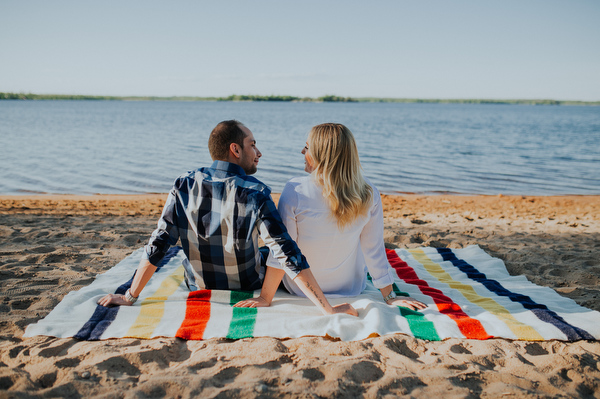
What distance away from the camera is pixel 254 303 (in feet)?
9.71

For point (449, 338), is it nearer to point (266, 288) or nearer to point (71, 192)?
point (266, 288)

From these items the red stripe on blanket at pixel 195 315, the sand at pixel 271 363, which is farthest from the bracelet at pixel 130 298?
the sand at pixel 271 363

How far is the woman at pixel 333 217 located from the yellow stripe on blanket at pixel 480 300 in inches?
21.0

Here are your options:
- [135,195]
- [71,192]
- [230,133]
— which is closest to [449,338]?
[230,133]

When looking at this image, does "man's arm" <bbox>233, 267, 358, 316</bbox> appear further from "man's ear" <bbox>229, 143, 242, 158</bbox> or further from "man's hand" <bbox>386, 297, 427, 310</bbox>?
"man's ear" <bbox>229, 143, 242, 158</bbox>

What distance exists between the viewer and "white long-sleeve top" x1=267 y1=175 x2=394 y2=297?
284cm

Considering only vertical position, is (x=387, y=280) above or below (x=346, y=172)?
below

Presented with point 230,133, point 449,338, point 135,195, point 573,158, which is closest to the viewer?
point 449,338

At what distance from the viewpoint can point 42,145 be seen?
17.9 meters

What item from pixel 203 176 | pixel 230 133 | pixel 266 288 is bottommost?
pixel 266 288

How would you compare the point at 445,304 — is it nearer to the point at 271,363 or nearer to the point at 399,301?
the point at 399,301

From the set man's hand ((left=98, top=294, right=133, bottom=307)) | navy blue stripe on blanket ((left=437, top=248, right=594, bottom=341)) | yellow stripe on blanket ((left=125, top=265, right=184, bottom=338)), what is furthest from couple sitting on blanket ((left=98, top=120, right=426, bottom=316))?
navy blue stripe on blanket ((left=437, top=248, right=594, bottom=341))

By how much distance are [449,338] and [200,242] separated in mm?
1717

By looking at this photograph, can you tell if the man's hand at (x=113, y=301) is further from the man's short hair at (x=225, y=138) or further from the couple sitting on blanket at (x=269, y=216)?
the man's short hair at (x=225, y=138)
